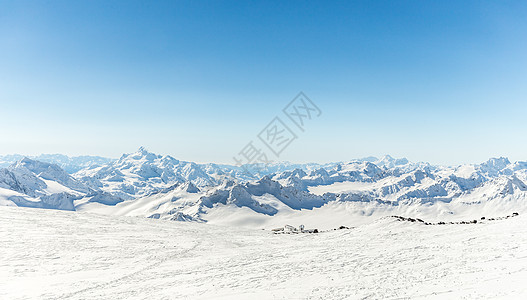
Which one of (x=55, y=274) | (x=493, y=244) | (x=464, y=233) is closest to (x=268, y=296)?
(x=55, y=274)

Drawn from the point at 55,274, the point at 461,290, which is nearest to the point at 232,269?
the point at 55,274

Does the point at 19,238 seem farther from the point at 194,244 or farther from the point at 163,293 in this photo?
the point at 163,293

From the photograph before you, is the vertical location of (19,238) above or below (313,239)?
above

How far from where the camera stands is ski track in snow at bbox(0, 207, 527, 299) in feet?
57.9

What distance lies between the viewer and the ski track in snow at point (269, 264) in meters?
17.7

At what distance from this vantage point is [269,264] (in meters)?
23.7

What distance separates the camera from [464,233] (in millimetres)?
28719

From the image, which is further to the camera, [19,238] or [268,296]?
[19,238]

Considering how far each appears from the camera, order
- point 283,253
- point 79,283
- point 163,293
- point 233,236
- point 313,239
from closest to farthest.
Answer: point 163,293 → point 79,283 → point 283,253 → point 313,239 → point 233,236

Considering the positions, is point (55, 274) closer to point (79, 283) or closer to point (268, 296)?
point (79, 283)

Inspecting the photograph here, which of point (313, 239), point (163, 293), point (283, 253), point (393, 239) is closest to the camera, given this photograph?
point (163, 293)

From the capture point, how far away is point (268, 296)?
692 inches

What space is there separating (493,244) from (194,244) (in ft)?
88.4

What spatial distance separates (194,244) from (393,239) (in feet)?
67.4
